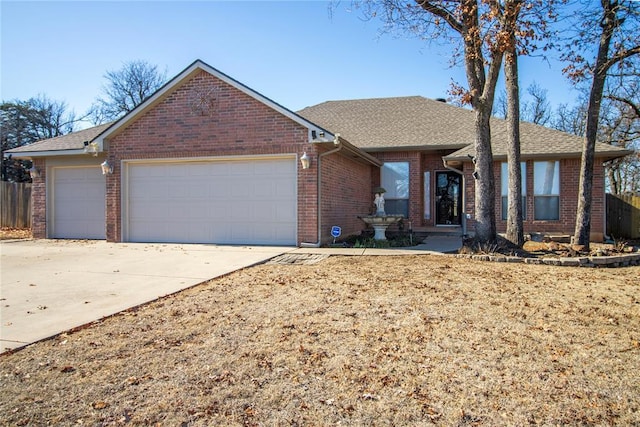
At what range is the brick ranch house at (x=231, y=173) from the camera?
1062 cm

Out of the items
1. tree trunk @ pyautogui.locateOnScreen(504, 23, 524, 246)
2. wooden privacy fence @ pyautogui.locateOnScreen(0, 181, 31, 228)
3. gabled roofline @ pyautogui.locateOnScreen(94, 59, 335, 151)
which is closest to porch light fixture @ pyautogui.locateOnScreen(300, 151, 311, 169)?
gabled roofline @ pyautogui.locateOnScreen(94, 59, 335, 151)

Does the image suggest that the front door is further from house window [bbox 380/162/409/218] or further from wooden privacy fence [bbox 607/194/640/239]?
wooden privacy fence [bbox 607/194/640/239]

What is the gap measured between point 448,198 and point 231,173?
8.25 metres

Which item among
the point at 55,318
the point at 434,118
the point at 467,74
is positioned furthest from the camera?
the point at 434,118

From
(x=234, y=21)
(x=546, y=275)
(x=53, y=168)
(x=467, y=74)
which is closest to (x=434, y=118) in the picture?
(x=467, y=74)

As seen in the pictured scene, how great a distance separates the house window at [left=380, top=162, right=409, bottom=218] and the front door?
4.43ft

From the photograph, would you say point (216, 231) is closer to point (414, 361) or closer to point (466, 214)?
point (466, 214)

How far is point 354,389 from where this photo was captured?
284cm

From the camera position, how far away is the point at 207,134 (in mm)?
11008

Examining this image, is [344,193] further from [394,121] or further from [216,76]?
[394,121]

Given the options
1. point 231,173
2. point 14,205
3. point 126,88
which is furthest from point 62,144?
point 126,88

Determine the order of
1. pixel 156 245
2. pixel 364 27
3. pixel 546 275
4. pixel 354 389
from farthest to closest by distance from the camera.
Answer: pixel 156 245 < pixel 364 27 < pixel 546 275 < pixel 354 389

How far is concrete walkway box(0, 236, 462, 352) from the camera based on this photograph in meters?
4.39

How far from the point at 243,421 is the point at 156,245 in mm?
9412
